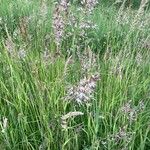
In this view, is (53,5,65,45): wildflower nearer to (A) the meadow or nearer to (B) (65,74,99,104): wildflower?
(A) the meadow

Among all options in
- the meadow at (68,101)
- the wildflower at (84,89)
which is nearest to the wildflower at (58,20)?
the meadow at (68,101)

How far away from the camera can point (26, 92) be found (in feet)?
9.68

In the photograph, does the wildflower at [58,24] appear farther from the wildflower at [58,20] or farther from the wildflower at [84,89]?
the wildflower at [84,89]

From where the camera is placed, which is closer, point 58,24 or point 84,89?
point 84,89

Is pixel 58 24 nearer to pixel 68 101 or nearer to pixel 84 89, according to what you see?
pixel 68 101

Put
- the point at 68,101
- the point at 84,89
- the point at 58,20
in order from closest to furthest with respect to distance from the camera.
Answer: the point at 84,89, the point at 68,101, the point at 58,20

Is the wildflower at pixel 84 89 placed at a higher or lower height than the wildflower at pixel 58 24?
lower

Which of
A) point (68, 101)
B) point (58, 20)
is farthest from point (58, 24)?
point (68, 101)

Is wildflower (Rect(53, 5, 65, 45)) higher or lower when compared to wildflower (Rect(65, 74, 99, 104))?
higher

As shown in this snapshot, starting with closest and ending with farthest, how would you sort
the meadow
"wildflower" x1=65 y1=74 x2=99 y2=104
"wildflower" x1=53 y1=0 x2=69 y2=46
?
"wildflower" x1=65 y1=74 x2=99 y2=104
the meadow
"wildflower" x1=53 y1=0 x2=69 y2=46

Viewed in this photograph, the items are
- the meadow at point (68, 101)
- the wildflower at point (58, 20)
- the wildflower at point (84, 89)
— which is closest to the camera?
the wildflower at point (84, 89)

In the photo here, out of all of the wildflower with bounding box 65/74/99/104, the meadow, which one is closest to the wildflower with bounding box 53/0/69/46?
the meadow

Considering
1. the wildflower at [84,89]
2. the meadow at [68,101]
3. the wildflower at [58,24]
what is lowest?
the meadow at [68,101]

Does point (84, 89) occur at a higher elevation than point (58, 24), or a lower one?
lower
